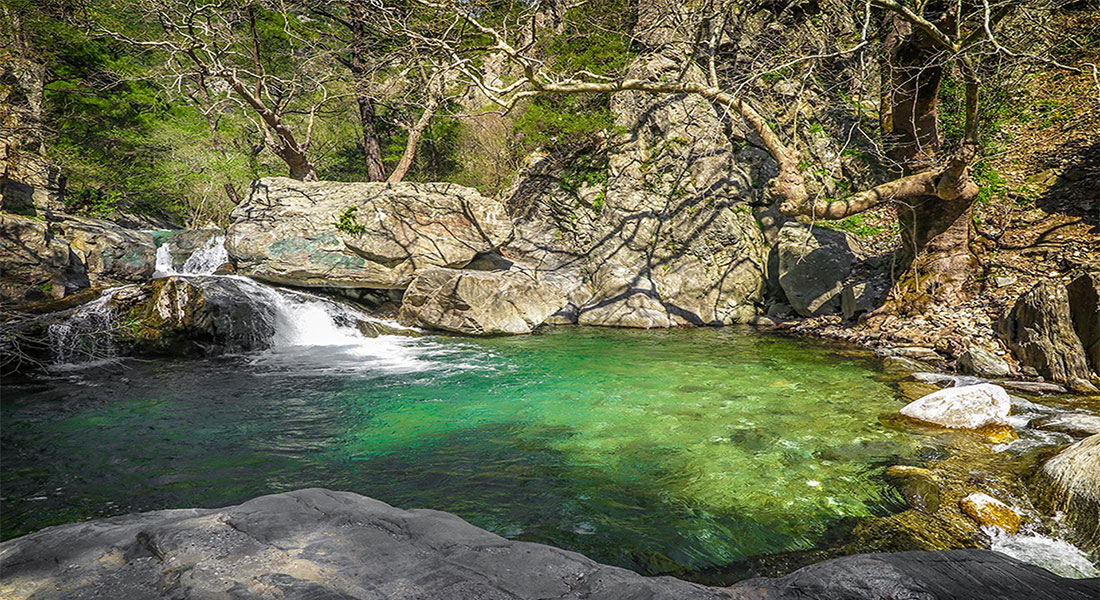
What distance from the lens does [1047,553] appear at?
2584 mm

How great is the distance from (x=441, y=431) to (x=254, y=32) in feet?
41.8

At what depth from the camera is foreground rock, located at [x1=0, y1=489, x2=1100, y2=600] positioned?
142cm

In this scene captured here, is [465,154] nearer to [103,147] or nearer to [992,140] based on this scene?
[103,147]

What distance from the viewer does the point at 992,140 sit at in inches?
392

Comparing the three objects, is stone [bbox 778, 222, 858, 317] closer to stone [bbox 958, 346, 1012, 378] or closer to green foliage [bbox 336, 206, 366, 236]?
stone [bbox 958, 346, 1012, 378]

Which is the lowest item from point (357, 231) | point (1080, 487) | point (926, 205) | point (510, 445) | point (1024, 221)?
point (510, 445)

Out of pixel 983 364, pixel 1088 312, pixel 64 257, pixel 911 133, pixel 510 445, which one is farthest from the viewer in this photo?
pixel 64 257

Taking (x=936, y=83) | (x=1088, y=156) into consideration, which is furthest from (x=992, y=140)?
(x=936, y=83)

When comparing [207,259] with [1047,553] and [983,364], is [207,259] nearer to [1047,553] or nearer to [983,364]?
[1047,553]

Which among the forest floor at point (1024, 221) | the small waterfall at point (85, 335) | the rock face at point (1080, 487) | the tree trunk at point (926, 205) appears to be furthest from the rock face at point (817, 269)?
the small waterfall at point (85, 335)

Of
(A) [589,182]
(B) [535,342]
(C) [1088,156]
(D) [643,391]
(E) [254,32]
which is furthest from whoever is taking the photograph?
(A) [589,182]

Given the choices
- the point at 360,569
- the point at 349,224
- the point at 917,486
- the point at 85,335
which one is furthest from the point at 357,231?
the point at 917,486

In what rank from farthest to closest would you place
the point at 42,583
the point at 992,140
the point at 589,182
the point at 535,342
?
the point at 589,182, the point at 992,140, the point at 535,342, the point at 42,583

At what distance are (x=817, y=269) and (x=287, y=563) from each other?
1102cm
